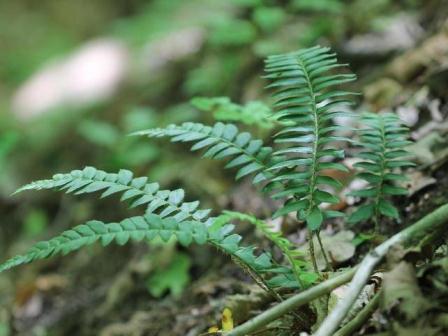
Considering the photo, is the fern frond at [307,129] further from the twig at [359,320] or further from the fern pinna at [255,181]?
the twig at [359,320]

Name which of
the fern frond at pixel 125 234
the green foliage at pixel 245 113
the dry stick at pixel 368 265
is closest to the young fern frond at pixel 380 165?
the dry stick at pixel 368 265

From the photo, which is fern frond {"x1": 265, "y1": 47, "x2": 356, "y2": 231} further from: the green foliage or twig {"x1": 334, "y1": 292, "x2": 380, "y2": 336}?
the green foliage

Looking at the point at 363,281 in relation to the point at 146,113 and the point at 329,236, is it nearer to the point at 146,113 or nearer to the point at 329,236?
the point at 329,236

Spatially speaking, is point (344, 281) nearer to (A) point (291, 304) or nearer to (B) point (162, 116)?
(A) point (291, 304)

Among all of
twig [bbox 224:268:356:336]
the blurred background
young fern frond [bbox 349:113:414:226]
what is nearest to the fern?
twig [bbox 224:268:356:336]

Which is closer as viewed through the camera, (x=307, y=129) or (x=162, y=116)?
(x=307, y=129)

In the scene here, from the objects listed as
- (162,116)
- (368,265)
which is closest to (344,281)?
(368,265)

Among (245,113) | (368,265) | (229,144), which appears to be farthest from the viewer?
(245,113)

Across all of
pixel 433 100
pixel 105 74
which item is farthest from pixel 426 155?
pixel 105 74
